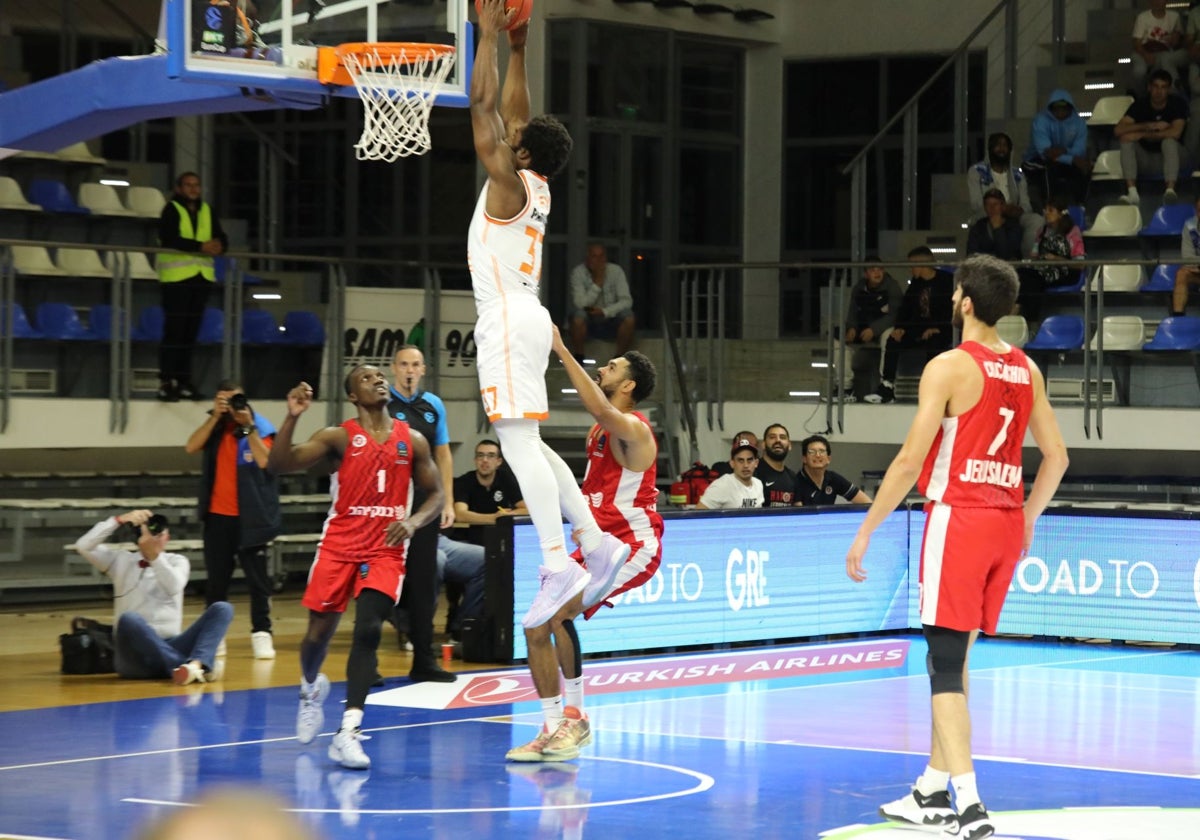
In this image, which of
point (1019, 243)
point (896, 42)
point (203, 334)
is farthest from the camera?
point (896, 42)

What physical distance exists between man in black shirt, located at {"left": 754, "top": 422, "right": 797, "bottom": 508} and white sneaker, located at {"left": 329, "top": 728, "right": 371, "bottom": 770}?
22.0ft

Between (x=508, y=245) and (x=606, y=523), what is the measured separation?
5.99 feet

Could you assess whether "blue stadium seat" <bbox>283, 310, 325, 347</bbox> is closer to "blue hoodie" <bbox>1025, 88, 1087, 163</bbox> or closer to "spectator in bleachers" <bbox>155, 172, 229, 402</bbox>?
"spectator in bleachers" <bbox>155, 172, 229, 402</bbox>

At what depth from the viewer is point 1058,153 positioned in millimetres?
18703

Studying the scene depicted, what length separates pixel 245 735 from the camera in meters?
9.02

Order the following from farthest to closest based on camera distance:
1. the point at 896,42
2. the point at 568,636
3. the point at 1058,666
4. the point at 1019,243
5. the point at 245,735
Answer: the point at 896,42 → the point at 1019,243 → the point at 1058,666 → the point at 245,735 → the point at 568,636

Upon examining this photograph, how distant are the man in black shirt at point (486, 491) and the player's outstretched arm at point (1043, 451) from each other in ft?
23.0

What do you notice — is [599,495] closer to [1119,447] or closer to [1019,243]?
[1119,447]

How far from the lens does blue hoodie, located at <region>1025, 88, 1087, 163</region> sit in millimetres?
18875

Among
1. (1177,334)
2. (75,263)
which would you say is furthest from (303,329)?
(1177,334)

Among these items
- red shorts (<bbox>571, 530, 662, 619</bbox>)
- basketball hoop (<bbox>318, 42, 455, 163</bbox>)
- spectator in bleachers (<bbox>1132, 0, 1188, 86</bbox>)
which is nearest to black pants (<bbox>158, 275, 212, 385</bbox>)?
basketball hoop (<bbox>318, 42, 455, 163</bbox>)

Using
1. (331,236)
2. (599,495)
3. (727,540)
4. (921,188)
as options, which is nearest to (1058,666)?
(727,540)

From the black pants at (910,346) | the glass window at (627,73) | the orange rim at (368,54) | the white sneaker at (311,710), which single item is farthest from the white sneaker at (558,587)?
the glass window at (627,73)

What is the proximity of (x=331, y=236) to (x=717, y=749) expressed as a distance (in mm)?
16214
